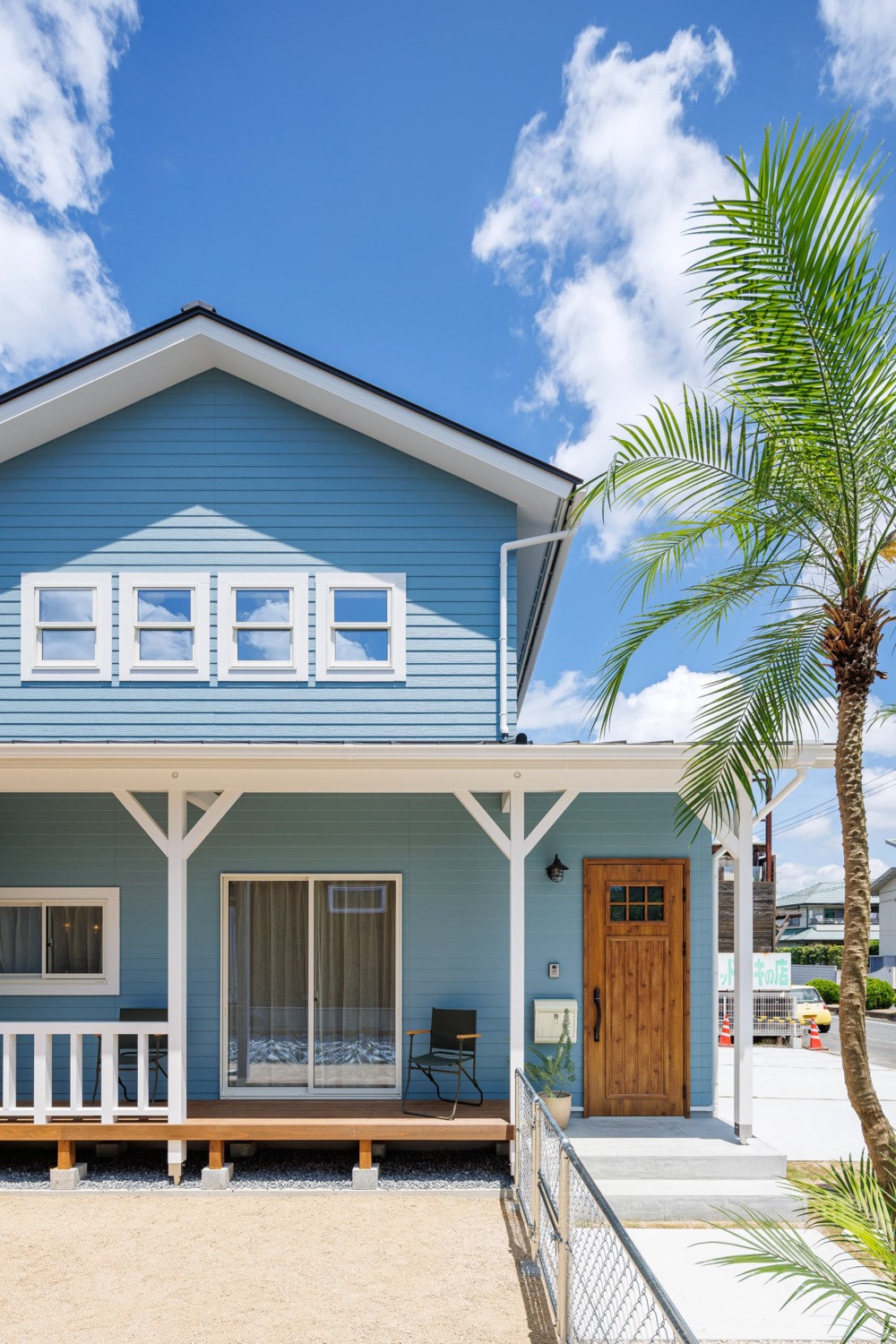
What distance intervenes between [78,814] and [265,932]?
6.24 feet

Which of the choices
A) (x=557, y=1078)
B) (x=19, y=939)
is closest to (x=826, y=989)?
(x=557, y=1078)

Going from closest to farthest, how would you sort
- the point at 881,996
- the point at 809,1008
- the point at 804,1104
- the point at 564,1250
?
the point at 564,1250 < the point at 804,1104 < the point at 809,1008 < the point at 881,996

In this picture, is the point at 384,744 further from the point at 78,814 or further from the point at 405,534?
the point at 78,814

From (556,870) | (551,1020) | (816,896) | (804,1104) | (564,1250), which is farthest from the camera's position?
(816,896)

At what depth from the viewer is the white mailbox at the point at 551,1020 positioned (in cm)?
746

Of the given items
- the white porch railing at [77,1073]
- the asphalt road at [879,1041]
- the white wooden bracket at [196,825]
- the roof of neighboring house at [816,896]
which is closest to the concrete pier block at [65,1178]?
the white porch railing at [77,1073]

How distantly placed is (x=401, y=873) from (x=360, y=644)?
6.69 ft

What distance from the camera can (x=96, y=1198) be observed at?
611 centimetres

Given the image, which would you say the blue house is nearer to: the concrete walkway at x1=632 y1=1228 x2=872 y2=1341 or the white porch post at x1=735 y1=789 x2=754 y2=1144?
the white porch post at x1=735 y1=789 x2=754 y2=1144

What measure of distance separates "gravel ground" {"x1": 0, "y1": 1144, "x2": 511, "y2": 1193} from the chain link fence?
1014 millimetres

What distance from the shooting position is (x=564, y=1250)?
12.9ft

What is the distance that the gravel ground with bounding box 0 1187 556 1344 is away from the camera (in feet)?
14.2

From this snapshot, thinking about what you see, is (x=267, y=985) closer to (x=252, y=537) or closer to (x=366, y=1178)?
(x=366, y=1178)

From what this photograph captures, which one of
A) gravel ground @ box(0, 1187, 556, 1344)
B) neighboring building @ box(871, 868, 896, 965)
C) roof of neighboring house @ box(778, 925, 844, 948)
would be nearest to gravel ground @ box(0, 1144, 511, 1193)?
gravel ground @ box(0, 1187, 556, 1344)
